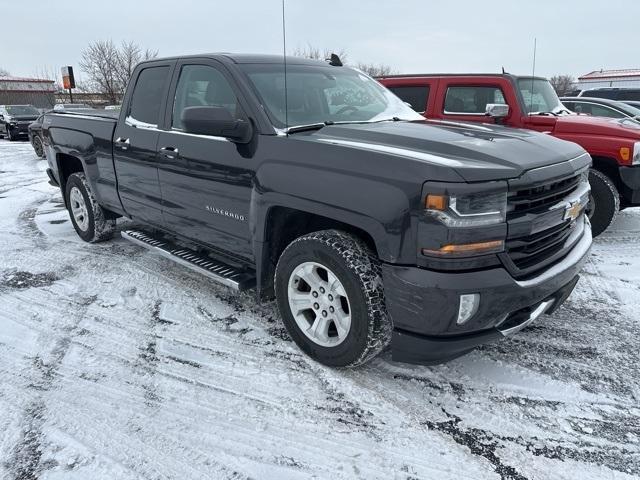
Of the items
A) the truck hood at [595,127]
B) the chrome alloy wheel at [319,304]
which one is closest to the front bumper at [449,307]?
the chrome alloy wheel at [319,304]

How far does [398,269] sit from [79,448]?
5.76ft

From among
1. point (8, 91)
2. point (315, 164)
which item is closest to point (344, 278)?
Answer: point (315, 164)

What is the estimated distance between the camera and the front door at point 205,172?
10.7ft

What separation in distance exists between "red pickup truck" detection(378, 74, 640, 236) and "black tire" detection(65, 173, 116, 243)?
411 cm

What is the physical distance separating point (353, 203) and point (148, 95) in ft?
8.53

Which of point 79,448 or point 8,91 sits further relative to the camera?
point 8,91

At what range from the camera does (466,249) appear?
2.33m

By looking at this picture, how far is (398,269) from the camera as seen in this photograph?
A: 2.43 metres

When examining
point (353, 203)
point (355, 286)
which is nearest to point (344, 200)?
point (353, 203)

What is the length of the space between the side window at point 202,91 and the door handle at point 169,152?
0.18 m

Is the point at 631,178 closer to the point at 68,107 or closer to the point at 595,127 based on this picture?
the point at 595,127

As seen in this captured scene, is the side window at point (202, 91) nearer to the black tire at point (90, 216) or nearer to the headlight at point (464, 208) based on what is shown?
the headlight at point (464, 208)

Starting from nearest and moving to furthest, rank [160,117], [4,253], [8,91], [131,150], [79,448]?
[79,448], [160,117], [131,150], [4,253], [8,91]

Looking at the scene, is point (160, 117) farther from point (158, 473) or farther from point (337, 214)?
point (158, 473)
